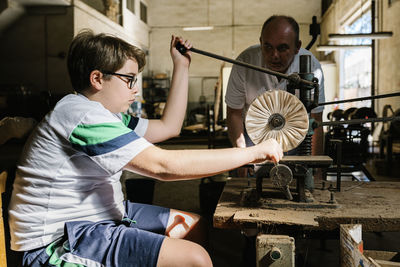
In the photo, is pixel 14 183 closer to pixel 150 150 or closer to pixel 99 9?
pixel 150 150

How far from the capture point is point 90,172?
3.68ft

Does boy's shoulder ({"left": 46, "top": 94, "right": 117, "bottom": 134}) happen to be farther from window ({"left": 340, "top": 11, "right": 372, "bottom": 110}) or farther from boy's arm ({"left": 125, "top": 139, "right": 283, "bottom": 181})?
window ({"left": 340, "top": 11, "right": 372, "bottom": 110})

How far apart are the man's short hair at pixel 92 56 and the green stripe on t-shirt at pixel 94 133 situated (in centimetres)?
26

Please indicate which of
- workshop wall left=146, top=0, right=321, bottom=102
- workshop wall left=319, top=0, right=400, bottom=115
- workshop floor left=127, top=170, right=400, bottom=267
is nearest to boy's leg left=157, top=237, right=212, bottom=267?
workshop floor left=127, top=170, right=400, bottom=267

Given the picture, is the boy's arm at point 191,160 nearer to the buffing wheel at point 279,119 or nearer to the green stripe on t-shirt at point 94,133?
the green stripe on t-shirt at point 94,133

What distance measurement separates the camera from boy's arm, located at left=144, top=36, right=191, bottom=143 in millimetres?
1546

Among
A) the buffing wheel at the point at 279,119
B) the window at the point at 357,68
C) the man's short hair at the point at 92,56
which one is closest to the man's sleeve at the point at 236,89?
the buffing wheel at the point at 279,119

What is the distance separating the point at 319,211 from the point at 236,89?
121 centimetres

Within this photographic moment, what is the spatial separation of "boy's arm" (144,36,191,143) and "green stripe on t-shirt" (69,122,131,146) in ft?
1.83

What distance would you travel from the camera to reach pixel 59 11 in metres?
8.63

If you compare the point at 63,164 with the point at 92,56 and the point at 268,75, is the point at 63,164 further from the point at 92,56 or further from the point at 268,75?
the point at 268,75

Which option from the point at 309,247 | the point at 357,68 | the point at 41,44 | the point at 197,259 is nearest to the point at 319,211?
the point at 197,259

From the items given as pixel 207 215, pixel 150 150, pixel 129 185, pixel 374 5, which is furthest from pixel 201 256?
pixel 374 5

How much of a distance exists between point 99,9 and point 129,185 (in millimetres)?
9286
